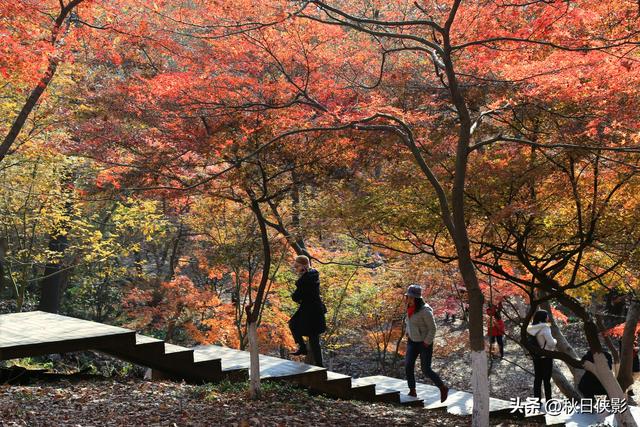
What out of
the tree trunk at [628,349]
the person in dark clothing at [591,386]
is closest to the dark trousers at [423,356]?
the person in dark clothing at [591,386]

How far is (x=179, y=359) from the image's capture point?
904 centimetres

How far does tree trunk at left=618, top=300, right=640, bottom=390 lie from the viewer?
43.9ft

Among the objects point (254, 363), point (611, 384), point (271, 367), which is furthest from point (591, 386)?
point (254, 363)

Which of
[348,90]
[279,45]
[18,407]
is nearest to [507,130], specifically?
[348,90]

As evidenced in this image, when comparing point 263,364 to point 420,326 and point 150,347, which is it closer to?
point 150,347

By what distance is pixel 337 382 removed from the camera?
30.8 feet

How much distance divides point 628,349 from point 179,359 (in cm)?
922

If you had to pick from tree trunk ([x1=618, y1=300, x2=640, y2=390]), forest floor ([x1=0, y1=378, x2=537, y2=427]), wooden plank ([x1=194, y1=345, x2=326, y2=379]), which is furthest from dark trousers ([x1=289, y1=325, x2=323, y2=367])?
tree trunk ([x1=618, y1=300, x2=640, y2=390])

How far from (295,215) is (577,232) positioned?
242 inches

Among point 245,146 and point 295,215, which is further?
point 295,215

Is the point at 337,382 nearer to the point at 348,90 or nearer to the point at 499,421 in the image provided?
the point at 499,421

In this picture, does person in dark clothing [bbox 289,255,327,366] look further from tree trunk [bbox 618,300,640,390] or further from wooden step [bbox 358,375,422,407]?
tree trunk [bbox 618,300,640,390]

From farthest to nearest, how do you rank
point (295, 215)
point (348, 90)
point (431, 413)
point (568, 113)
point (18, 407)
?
point (295, 215) → point (348, 90) → point (431, 413) → point (568, 113) → point (18, 407)

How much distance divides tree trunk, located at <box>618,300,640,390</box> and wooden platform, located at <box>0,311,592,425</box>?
420cm
